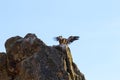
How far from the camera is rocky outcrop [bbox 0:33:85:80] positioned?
4941cm

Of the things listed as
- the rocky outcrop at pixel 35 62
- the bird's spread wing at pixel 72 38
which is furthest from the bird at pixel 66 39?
the rocky outcrop at pixel 35 62

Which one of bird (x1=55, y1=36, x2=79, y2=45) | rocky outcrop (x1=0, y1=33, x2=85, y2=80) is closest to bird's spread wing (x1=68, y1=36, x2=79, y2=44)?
bird (x1=55, y1=36, x2=79, y2=45)

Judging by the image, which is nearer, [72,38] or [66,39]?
[66,39]

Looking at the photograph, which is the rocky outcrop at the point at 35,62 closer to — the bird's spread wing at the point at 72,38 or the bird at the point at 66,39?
the bird at the point at 66,39

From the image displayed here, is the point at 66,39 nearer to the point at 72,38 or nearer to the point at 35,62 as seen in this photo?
the point at 72,38

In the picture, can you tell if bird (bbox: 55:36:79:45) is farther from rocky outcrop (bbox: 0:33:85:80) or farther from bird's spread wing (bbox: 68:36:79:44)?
Result: rocky outcrop (bbox: 0:33:85:80)

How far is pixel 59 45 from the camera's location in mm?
53781

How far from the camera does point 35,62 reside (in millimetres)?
49906

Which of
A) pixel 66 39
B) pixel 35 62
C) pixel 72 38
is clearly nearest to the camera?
pixel 35 62

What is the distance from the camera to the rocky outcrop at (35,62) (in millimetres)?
49406

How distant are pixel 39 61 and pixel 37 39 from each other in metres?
3.51

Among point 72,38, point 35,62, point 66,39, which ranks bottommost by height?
point 35,62

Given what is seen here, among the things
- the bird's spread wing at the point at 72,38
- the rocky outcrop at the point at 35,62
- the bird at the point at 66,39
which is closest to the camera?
the rocky outcrop at the point at 35,62

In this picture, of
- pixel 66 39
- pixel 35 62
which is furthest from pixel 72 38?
pixel 35 62
